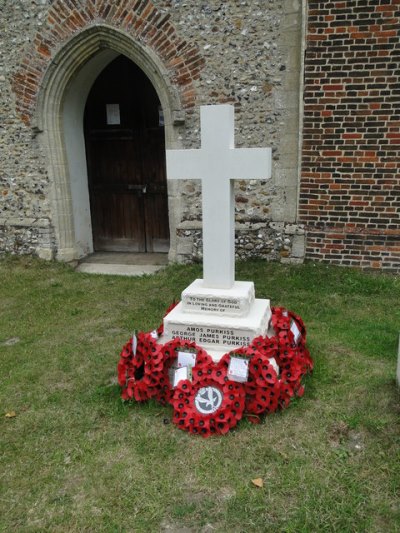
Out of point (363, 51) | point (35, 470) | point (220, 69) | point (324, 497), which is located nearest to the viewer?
point (324, 497)

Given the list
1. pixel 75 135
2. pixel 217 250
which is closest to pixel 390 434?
pixel 217 250

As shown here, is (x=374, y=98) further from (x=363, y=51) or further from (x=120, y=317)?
(x=120, y=317)

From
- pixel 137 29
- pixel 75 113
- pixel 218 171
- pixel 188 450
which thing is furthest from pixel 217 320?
pixel 75 113

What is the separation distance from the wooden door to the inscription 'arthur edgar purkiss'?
478 cm

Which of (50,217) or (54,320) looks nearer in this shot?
(54,320)

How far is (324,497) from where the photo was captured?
7.98ft

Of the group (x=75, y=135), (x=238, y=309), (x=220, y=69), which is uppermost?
(x=220, y=69)

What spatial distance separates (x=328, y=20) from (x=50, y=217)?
16.0 feet

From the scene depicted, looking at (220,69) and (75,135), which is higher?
(220,69)

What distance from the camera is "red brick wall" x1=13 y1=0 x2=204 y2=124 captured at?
629cm

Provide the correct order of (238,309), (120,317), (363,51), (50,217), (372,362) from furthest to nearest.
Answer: (50,217) < (363,51) < (120,317) < (372,362) < (238,309)

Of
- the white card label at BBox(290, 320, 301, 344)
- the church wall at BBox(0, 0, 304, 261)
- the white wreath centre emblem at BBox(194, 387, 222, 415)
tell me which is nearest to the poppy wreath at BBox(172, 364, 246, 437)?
the white wreath centre emblem at BBox(194, 387, 222, 415)

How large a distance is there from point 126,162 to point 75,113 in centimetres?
114

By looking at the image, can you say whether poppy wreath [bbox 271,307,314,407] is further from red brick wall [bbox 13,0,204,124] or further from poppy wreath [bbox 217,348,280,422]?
red brick wall [bbox 13,0,204,124]
